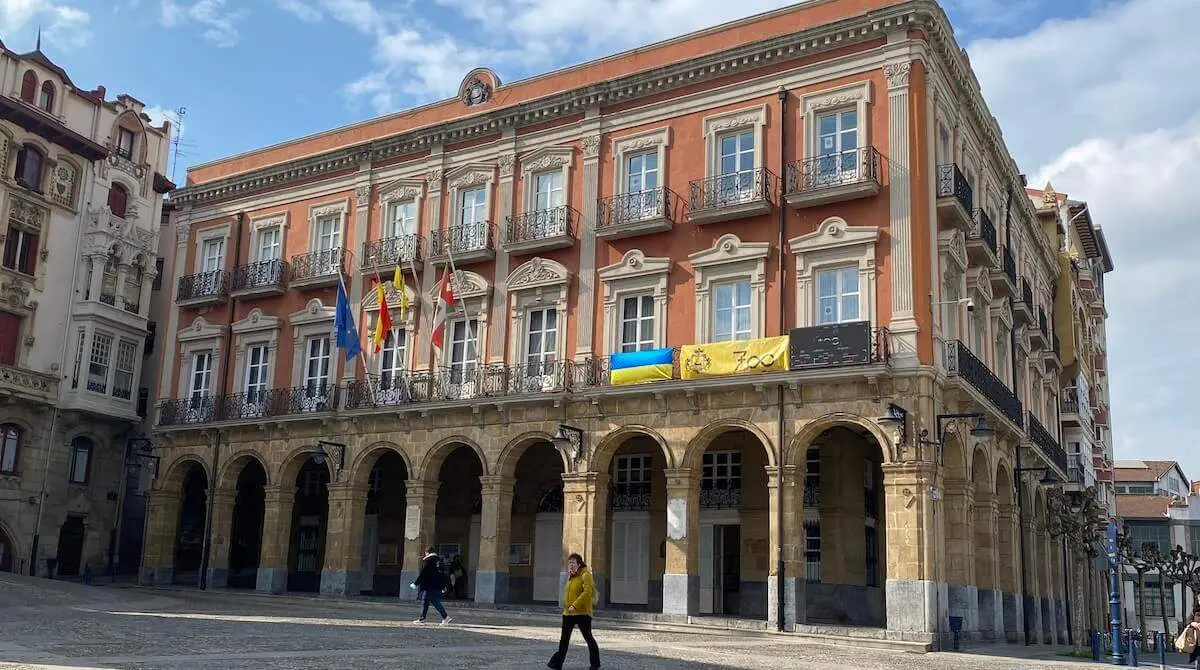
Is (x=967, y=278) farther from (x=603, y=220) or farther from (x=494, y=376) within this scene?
(x=494, y=376)

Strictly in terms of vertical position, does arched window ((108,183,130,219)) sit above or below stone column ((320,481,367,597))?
above

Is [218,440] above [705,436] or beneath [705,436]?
above

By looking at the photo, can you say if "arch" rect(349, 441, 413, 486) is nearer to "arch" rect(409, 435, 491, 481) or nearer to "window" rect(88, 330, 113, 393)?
"arch" rect(409, 435, 491, 481)

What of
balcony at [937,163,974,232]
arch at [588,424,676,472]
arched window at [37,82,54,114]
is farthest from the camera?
arched window at [37,82,54,114]

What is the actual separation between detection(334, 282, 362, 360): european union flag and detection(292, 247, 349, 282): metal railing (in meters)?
2.16

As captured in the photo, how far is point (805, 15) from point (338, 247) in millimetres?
15008

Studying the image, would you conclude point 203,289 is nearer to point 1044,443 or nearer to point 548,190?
point 548,190

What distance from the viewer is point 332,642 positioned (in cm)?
1543

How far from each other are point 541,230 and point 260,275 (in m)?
10.3

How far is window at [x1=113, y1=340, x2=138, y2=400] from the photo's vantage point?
37.2m

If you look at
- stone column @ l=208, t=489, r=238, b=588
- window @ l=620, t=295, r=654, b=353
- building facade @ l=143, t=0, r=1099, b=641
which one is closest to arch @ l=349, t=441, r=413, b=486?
building facade @ l=143, t=0, r=1099, b=641

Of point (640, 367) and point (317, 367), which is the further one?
point (317, 367)

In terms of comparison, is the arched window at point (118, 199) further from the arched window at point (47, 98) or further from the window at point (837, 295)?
the window at point (837, 295)

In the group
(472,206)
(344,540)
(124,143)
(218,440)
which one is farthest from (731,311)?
(124,143)
